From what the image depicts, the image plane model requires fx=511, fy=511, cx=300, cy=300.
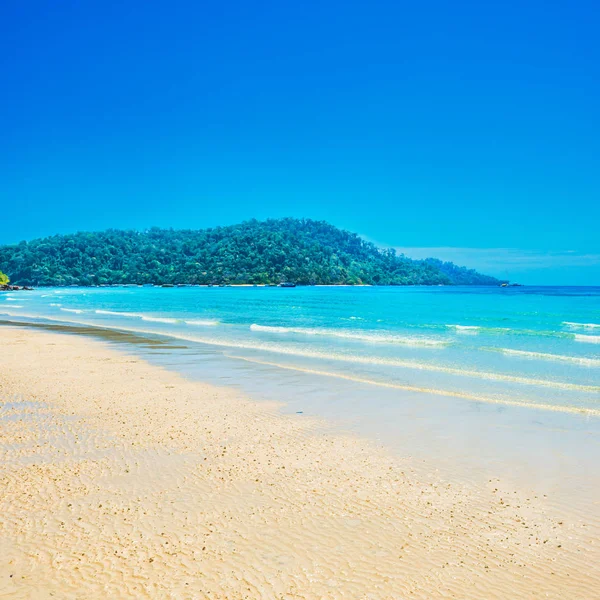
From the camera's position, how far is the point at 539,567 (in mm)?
5023

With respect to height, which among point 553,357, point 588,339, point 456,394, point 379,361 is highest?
point 588,339

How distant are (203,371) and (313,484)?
33.9 ft

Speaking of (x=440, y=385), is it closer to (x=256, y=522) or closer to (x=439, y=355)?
(x=439, y=355)

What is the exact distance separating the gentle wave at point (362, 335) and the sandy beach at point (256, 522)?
17.3 meters

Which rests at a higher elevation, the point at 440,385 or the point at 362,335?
the point at 362,335

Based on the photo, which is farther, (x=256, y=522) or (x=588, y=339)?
(x=588, y=339)

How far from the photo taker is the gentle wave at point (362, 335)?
2630 centimetres

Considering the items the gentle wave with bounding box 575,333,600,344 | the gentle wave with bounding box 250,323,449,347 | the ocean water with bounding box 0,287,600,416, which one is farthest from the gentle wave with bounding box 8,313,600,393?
the gentle wave with bounding box 575,333,600,344

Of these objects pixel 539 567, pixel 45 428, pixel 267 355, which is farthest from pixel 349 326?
pixel 539 567

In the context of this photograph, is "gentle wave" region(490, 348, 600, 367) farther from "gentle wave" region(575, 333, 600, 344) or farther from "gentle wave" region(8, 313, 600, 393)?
"gentle wave" region(575, 333, 600, 344)

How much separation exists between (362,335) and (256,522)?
80.4 feet

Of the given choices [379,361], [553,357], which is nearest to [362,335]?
[379,361]

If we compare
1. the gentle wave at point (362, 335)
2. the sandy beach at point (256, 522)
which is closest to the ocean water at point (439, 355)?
the gentle wave at point (362, 335)

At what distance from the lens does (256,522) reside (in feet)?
19.1
